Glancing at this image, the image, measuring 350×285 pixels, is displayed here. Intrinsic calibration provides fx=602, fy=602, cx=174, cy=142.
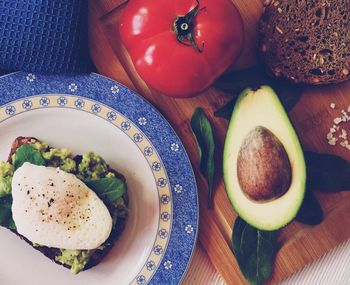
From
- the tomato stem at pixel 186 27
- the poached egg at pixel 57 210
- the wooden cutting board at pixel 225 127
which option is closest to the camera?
the tomato stem at pixel 186 27

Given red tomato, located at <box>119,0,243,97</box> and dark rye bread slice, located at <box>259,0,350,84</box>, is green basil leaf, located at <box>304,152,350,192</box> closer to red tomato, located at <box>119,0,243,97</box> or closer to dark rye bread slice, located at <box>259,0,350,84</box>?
dark rye bread slice, located at <box>259,0,350,84</box>

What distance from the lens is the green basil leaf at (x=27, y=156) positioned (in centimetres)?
134

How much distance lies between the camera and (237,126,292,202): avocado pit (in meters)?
1.29

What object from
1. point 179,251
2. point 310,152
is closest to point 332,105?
point 310,152

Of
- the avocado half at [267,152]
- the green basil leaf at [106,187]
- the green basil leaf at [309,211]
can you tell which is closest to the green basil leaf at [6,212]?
the green basil leaf at [106,187]

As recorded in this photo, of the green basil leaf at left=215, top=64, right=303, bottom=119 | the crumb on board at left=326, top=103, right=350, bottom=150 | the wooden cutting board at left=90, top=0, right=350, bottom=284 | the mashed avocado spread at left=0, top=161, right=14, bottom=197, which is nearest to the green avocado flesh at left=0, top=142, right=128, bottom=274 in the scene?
the mashed avocado spread at left=0, top=161, right=14, bottom=197

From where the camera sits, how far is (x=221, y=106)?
142cm

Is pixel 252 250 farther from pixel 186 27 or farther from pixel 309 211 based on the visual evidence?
pixel 186 27

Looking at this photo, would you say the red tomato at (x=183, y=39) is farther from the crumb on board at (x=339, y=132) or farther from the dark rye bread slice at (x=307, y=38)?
the crumb on board at (x=339, y=132)

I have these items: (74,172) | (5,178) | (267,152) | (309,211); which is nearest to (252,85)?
(267,152)

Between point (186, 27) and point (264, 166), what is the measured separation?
1.13ft

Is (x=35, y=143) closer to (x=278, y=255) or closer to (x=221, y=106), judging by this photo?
(x=221, y=106)

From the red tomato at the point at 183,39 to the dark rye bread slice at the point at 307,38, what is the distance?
128 millimetres

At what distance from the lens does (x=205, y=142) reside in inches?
55.1
